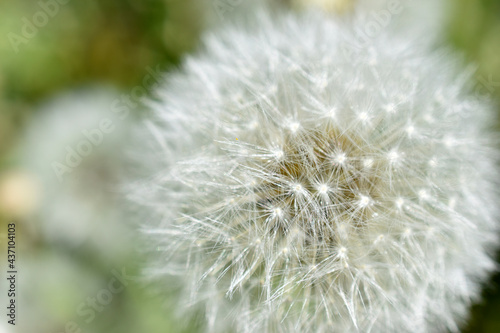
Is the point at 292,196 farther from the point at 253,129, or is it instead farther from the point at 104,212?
the point at 104,212

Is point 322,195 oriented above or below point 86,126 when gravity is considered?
below

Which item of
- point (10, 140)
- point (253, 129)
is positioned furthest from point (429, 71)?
point (10, 140)

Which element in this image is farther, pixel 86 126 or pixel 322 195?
pixel 86 126

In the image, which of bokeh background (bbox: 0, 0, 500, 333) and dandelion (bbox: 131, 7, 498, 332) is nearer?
dandelion (bbox: 131, 7, 498, 332)

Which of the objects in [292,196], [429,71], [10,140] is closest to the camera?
[292,196]

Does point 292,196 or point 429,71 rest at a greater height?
point 429,71
